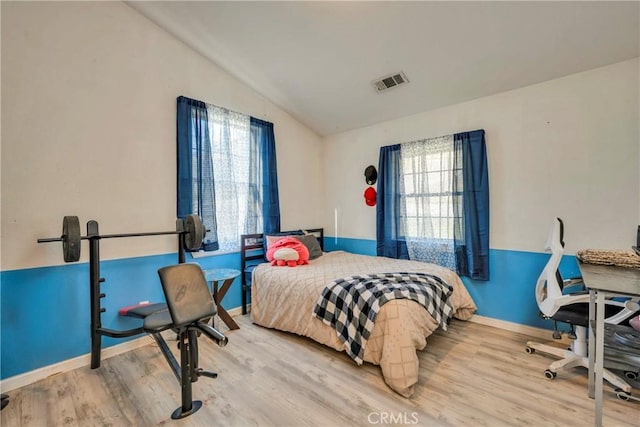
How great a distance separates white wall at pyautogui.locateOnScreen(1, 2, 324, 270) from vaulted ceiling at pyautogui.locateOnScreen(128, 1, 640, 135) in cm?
36

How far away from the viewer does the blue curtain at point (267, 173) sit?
350 centimetres

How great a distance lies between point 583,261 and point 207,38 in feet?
12.4

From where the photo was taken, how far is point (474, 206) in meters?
2.93

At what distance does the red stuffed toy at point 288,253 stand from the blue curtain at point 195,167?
2.09ft

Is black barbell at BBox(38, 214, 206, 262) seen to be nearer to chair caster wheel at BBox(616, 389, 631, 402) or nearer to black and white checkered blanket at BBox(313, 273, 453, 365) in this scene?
black and white checkered blanket at BBox(313, 273, 453, 365)

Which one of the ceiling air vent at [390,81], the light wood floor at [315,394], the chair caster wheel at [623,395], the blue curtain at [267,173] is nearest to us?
the light wood floor at [315,394]

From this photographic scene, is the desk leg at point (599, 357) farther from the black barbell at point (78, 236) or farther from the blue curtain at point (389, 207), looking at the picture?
the black barbell at point (78, 236)

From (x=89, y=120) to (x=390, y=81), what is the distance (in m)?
2.83

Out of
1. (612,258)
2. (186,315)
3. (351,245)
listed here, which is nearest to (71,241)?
(186,315)

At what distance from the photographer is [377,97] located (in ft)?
10.7

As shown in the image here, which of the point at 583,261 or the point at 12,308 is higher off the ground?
the point at 583,261

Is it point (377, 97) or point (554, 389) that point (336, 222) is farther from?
point (554, 389)

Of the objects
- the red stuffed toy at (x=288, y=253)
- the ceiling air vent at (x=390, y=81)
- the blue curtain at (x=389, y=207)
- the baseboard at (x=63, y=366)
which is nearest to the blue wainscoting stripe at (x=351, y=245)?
the blue curtain at (x=389, y=207)

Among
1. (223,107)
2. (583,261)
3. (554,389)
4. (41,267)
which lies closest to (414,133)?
(583,261)
